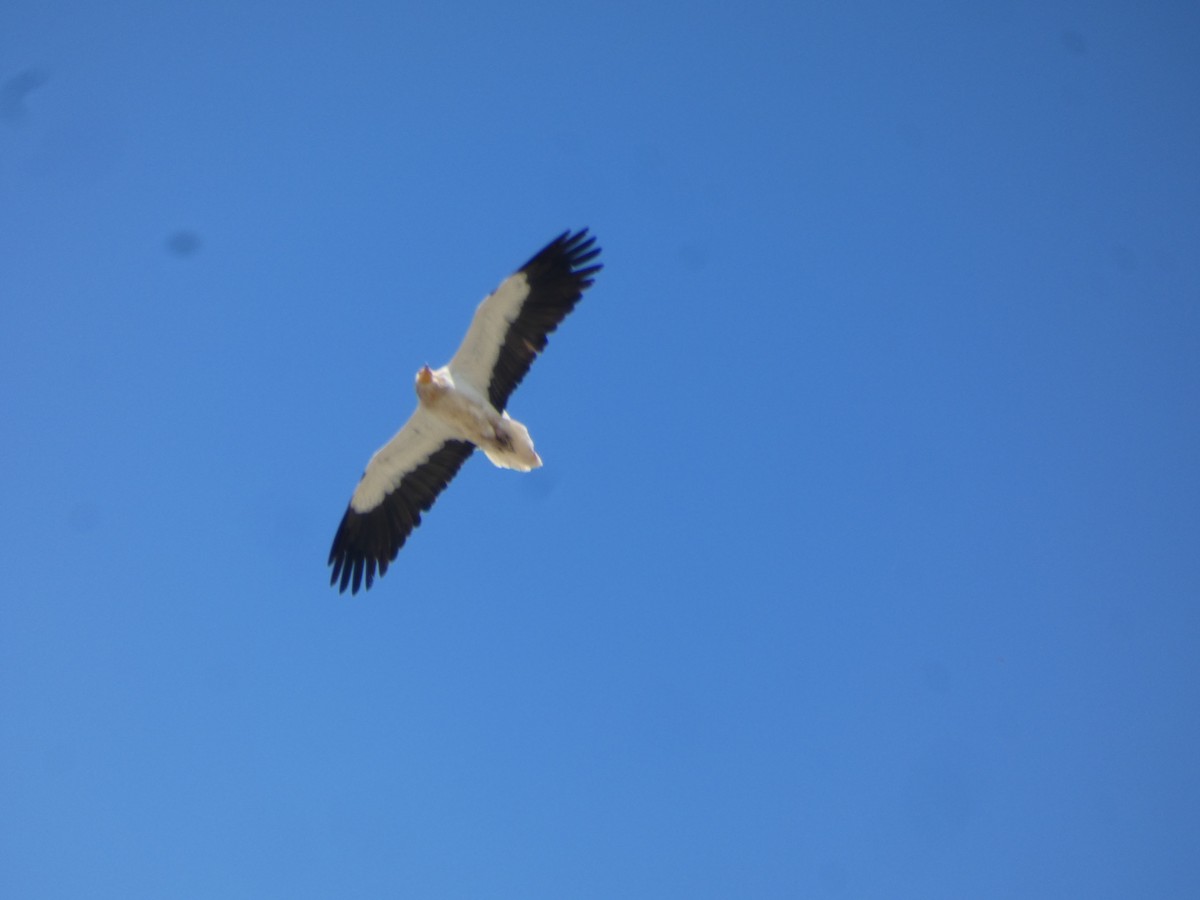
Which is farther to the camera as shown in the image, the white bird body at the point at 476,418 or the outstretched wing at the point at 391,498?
the outstretched wing at the point at 391,498

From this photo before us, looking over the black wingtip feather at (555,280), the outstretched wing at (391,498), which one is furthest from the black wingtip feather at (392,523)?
the black wingtip feather at (555,280)

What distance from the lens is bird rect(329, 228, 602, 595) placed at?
397 inches

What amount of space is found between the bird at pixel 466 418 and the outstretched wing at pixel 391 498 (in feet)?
0.03

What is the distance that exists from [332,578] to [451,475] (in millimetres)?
1592

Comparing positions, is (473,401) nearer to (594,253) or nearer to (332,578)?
(594,253)

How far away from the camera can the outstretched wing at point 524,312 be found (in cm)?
1005

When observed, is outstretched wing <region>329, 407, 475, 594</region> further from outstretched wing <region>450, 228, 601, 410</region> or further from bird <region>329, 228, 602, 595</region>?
outstretched wing <region>450, 228, 601, 410</region>

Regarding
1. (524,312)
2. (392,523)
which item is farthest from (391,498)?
(524,312)

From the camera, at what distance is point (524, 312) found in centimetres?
1017

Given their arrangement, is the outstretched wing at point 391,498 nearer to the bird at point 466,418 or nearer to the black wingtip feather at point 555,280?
the bird at point 466,418

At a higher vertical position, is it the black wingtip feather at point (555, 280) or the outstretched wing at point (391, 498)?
the black wingtip feather at point (555, 280)

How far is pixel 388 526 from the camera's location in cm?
1113

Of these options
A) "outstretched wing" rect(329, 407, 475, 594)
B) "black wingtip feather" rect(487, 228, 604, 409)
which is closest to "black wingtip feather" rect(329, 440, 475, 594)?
"outstretched wing" rect(329, 407, 475, 594)

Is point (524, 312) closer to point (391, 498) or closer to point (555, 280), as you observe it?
point (555, 280)
